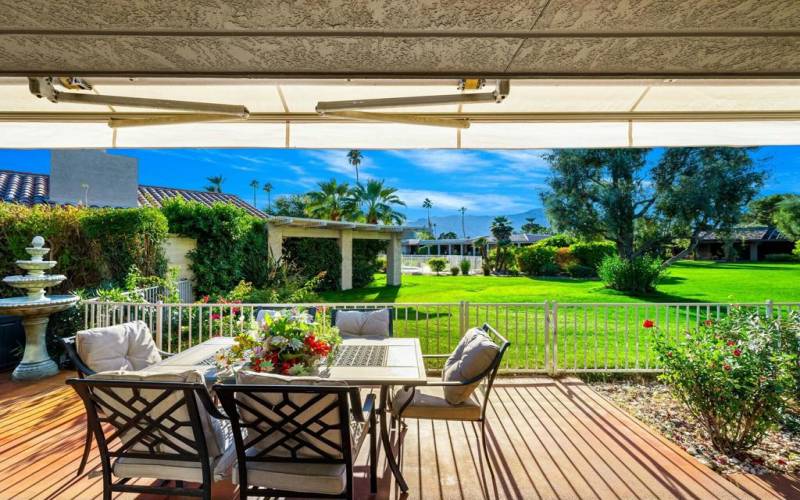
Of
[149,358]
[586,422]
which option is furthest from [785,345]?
[149,358]

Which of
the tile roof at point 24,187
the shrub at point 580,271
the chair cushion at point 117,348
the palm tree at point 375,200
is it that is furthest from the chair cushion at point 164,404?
the shrub at point 580,271

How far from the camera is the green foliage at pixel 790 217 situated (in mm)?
13305

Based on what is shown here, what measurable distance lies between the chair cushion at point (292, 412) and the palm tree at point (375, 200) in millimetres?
19695

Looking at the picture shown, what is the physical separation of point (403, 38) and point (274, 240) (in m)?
10.9

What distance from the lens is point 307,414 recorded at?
76.6 inches

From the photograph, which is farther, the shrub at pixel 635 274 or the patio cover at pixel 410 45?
the shrub at pixel 635 274

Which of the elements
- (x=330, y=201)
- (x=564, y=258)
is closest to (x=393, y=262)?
(x=330, y=201)

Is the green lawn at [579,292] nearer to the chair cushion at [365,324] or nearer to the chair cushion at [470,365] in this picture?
the chair cushion at [365,324]

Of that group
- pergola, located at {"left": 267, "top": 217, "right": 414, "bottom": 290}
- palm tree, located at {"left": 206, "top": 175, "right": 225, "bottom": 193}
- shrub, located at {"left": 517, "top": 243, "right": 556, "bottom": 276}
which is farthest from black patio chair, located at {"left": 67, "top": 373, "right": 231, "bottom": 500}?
palm tree, located at {"left": 206, "top": 175, "right": 225, "bottom": 193}

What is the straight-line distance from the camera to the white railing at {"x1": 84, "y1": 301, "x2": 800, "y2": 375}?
15.6 ft

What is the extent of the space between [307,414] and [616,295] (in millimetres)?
13236

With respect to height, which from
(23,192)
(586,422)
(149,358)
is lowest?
(586,422)

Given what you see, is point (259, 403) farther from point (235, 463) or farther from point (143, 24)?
point (143, 24)

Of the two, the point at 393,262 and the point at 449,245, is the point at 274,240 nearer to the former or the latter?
the point at 393,262
